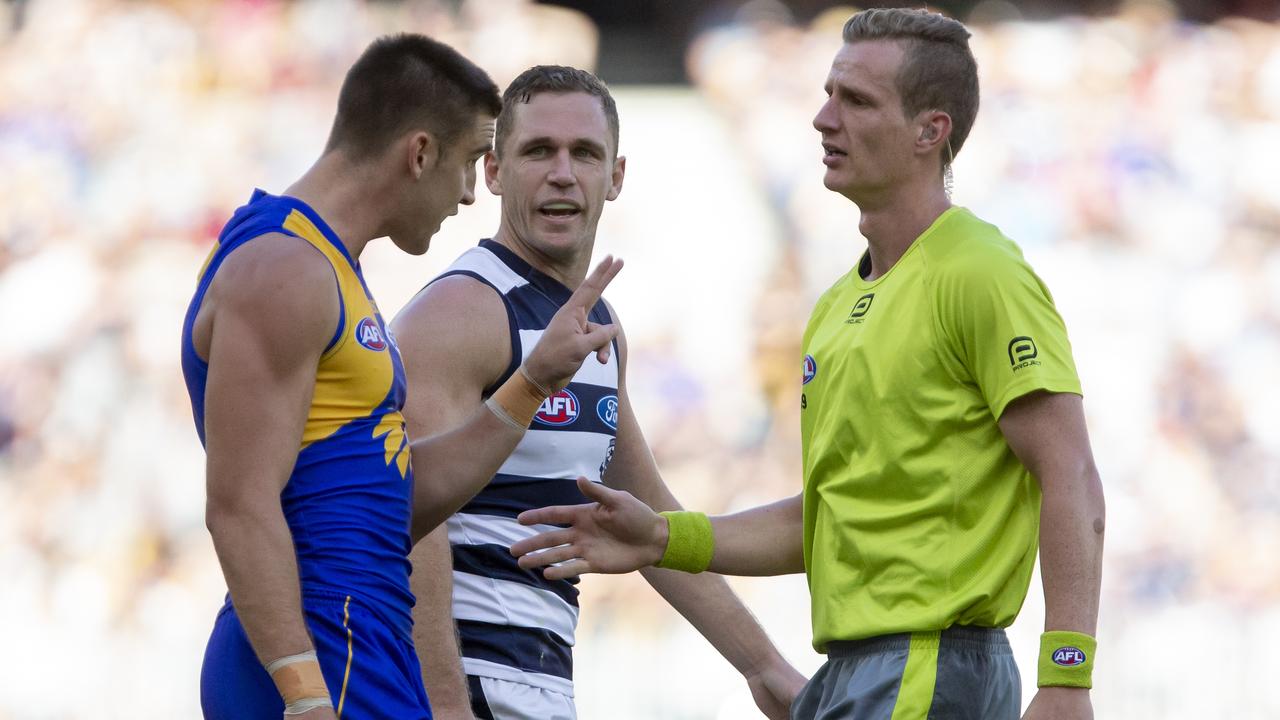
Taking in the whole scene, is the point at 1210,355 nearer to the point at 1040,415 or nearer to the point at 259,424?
the point at 1040,415

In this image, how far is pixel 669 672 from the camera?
794 centimetres

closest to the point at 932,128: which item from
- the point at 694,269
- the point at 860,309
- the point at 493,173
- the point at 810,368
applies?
the point at 860,309

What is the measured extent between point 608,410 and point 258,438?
1.29 meters

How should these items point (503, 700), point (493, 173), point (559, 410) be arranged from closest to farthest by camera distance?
point (503, 700), point (559, 410), point (493, 173)

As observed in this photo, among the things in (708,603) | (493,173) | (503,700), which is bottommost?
(503,700)

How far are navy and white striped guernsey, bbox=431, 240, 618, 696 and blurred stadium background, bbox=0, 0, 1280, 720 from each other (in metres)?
4.42

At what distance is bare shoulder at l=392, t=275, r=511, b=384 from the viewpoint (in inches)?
135

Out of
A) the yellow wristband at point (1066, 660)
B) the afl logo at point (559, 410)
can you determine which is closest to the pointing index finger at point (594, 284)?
the afl logo at point (559, 410)

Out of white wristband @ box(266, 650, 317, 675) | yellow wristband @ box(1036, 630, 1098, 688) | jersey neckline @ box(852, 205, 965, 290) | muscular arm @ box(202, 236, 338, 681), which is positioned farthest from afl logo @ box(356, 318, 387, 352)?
yellow wristband @ box(1036, 630, 1098, 688)

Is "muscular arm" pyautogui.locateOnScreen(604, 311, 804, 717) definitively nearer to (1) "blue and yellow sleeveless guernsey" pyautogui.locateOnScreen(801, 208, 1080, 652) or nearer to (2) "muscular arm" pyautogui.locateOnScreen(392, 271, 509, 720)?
(2) "muscular arm" pyautogui.locateOnScreen(392, 271, 509, 720)

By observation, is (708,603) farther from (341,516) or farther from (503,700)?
(341,516)

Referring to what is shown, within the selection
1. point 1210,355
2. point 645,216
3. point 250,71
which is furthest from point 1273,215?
point 250,71

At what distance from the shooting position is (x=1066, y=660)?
2.73m

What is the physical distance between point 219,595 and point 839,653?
581 centimetres
